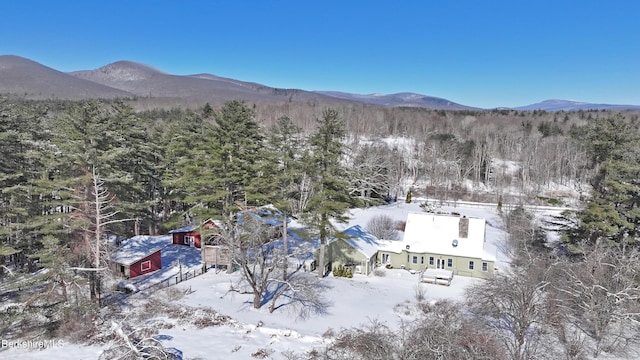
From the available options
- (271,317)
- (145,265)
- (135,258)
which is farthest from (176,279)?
(271,317)

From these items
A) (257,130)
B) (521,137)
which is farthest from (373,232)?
(521,137)

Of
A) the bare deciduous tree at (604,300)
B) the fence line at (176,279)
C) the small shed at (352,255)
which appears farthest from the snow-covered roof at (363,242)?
the bare deciduous tree at (604,300)

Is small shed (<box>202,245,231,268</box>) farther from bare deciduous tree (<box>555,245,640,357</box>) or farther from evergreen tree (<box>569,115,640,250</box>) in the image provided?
evergreen tree (<box>569,115,640,250</box>)

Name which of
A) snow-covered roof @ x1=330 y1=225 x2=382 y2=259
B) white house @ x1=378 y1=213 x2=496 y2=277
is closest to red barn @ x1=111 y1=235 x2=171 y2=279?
snow-covered roof @ x1=330 y1=225 x2=382 y2=259

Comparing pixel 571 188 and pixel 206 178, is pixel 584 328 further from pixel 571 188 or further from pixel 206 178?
pixel 571 188

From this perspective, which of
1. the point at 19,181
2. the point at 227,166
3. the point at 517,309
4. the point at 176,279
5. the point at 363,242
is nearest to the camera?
the point at 517,309

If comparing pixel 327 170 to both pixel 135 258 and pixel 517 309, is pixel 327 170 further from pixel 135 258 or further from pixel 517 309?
pixel 135 258
